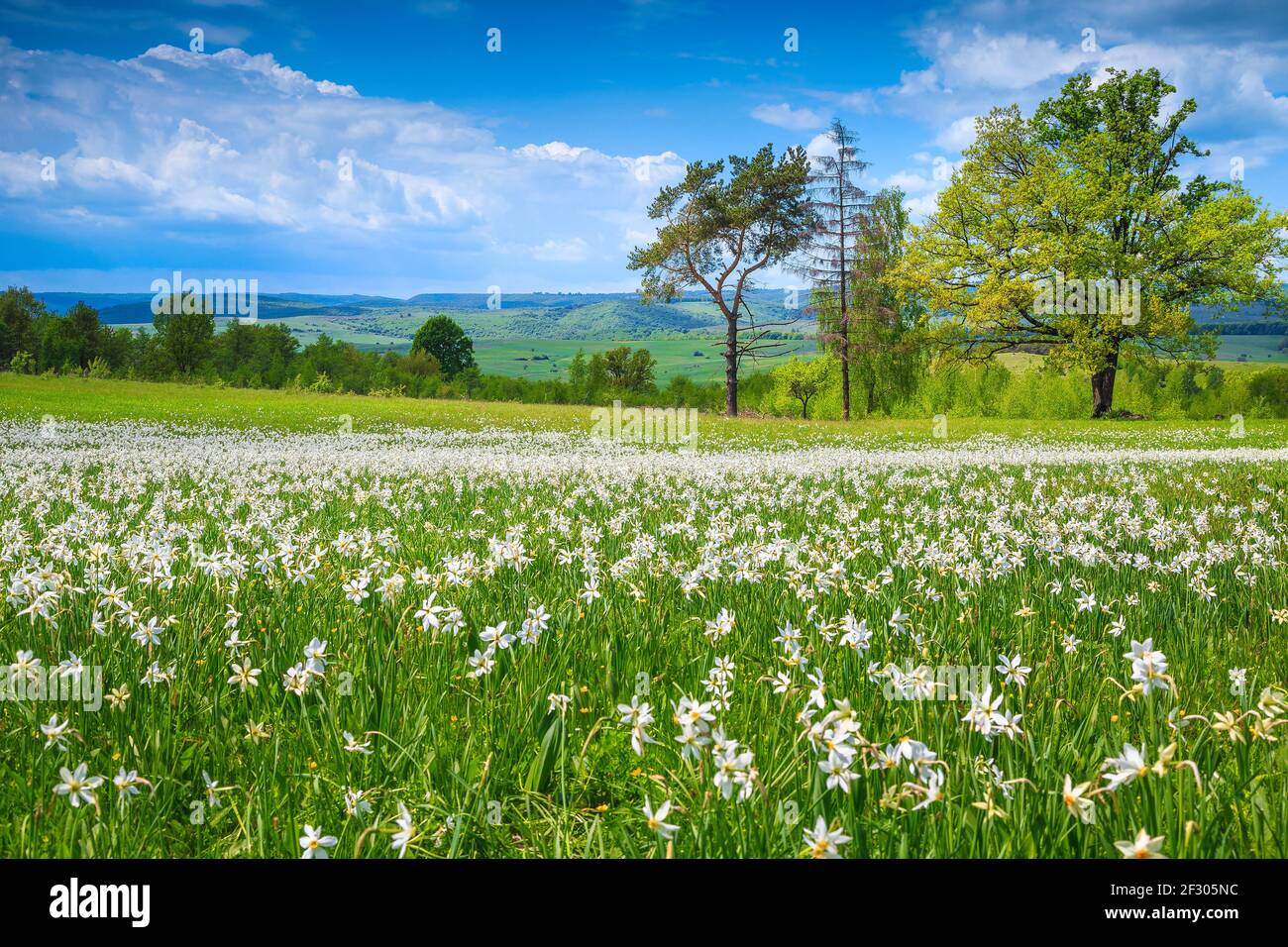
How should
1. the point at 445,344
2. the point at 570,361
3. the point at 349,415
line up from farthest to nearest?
1. the point at 570,361
2. the point at 445,344
3. the point at 349,415

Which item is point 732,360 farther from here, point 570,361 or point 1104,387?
point 570,361

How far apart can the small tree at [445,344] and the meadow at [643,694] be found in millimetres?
109037

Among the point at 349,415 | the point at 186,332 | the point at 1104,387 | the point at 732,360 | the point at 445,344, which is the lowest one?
the point at 349,415

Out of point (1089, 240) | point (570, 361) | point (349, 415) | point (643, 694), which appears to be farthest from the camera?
point (570, 361)

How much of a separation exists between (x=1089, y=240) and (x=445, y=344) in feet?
297

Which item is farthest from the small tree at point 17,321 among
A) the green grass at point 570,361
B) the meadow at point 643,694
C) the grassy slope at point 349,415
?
the meadow at point 643,694

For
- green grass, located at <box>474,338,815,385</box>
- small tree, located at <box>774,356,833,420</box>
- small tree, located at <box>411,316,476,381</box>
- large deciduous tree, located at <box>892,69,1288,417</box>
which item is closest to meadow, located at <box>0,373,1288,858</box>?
large deciduous tree, located at <box>892,69,1288,417</box>

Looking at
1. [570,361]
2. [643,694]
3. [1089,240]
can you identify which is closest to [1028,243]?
[1089,240]

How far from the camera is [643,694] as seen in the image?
3.14 m

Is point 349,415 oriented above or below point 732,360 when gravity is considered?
below

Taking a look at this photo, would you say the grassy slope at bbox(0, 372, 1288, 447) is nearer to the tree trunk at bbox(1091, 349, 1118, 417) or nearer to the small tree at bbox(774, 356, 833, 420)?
the tree trunk at bbox(1091, 349, 1118, 417)
